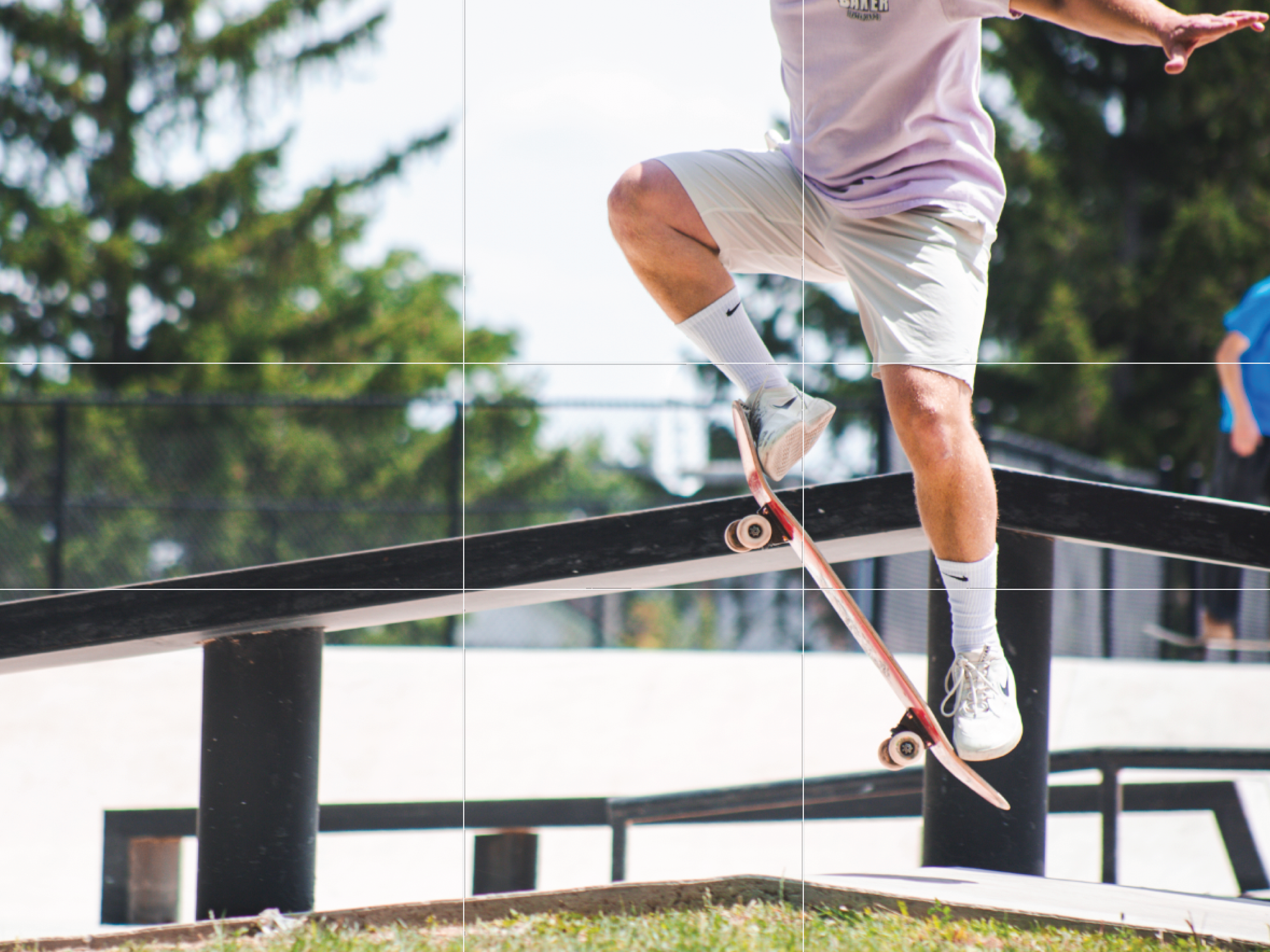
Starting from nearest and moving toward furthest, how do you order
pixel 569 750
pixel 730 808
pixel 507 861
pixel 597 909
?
pixel 597 909 → pixel 507 861 → pixel 730 808 → pixel 569 750

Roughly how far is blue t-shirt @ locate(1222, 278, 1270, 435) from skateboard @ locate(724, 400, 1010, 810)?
1.87 m

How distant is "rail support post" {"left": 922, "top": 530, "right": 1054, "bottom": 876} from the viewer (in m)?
2.44

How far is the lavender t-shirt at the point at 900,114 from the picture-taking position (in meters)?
2.28

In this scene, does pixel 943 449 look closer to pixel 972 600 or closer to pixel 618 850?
pixel 972 600

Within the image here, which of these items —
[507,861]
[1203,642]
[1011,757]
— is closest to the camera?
[1011,757]

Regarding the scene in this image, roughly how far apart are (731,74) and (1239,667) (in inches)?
162

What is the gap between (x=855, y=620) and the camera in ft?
A: 7.78

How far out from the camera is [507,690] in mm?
5504

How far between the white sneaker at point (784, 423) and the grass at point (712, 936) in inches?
35.8

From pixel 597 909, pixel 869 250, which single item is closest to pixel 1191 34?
pixel 869 250

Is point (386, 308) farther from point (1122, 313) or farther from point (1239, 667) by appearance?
point (1239, 667)

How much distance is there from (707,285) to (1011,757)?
4.05ft

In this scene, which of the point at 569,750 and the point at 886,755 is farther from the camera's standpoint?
the point at 569,750

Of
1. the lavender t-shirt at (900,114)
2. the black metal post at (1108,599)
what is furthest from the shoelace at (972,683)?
the black metal post at (1108,599)
